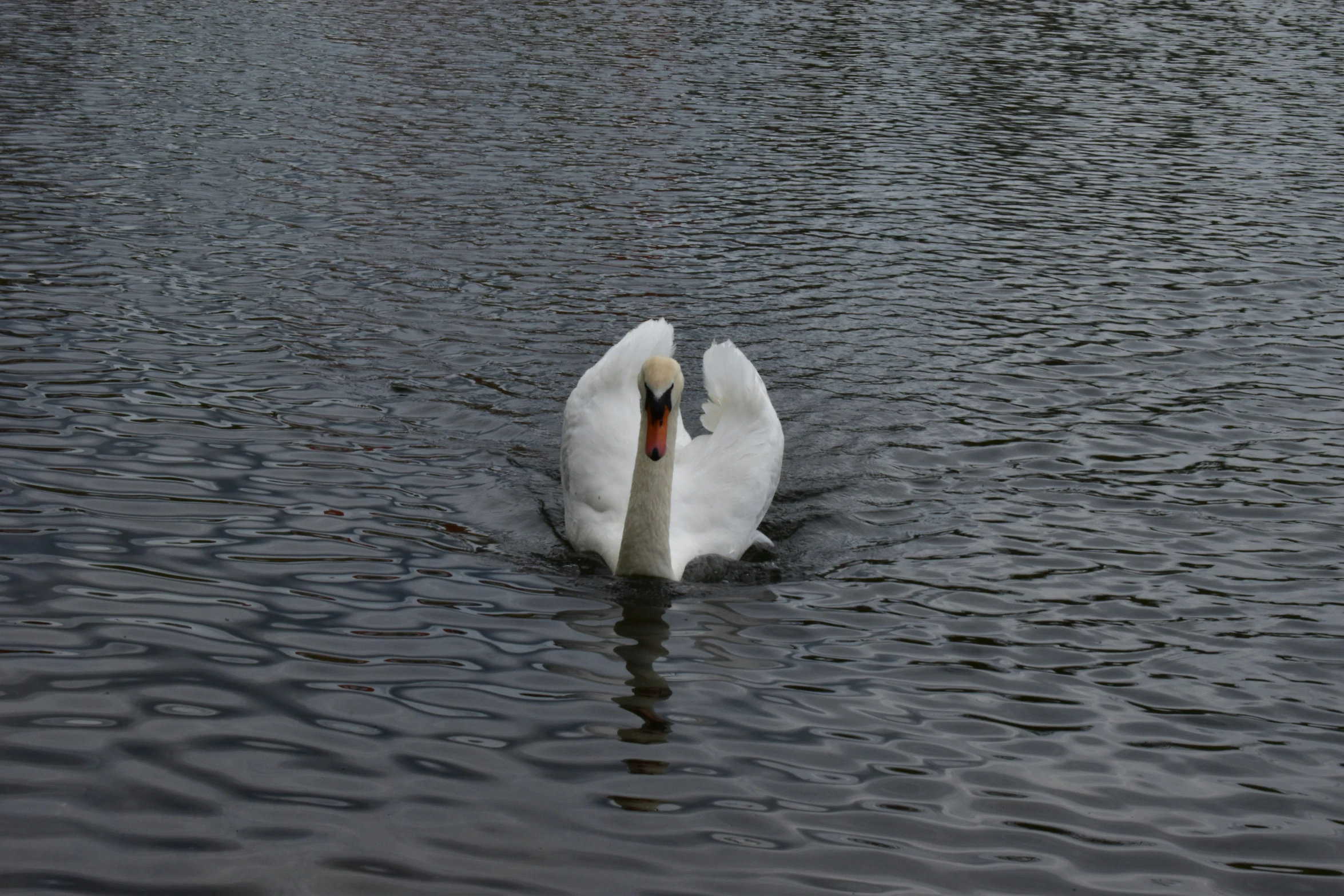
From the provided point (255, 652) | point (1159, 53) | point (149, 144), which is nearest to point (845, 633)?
point (255, 652)

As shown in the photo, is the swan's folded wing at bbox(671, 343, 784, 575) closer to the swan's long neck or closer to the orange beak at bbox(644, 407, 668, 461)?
the swan's long neck

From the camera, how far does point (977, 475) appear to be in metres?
10.4

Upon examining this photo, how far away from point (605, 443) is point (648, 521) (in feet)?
3.88

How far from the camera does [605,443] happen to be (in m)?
9.51

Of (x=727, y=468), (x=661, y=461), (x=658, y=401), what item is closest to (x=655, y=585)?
(x=661, y=461)

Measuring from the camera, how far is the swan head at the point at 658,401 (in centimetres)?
816

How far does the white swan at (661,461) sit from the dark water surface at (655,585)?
0.29 m

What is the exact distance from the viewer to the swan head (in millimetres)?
8164

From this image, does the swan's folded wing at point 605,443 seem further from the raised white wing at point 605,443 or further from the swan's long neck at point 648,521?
the swan's long neck at point 648,521

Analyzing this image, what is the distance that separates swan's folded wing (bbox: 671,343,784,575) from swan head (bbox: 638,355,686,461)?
0.90 meters

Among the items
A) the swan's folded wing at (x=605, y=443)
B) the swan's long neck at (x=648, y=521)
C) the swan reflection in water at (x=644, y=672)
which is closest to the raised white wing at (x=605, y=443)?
the swan's folded wing at (x=605, y=443)

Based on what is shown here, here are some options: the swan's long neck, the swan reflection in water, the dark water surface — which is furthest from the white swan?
the swan reflection in water

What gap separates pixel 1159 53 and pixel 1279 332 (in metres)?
20.1

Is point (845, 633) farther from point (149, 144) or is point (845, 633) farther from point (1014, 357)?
point (149, 144)
